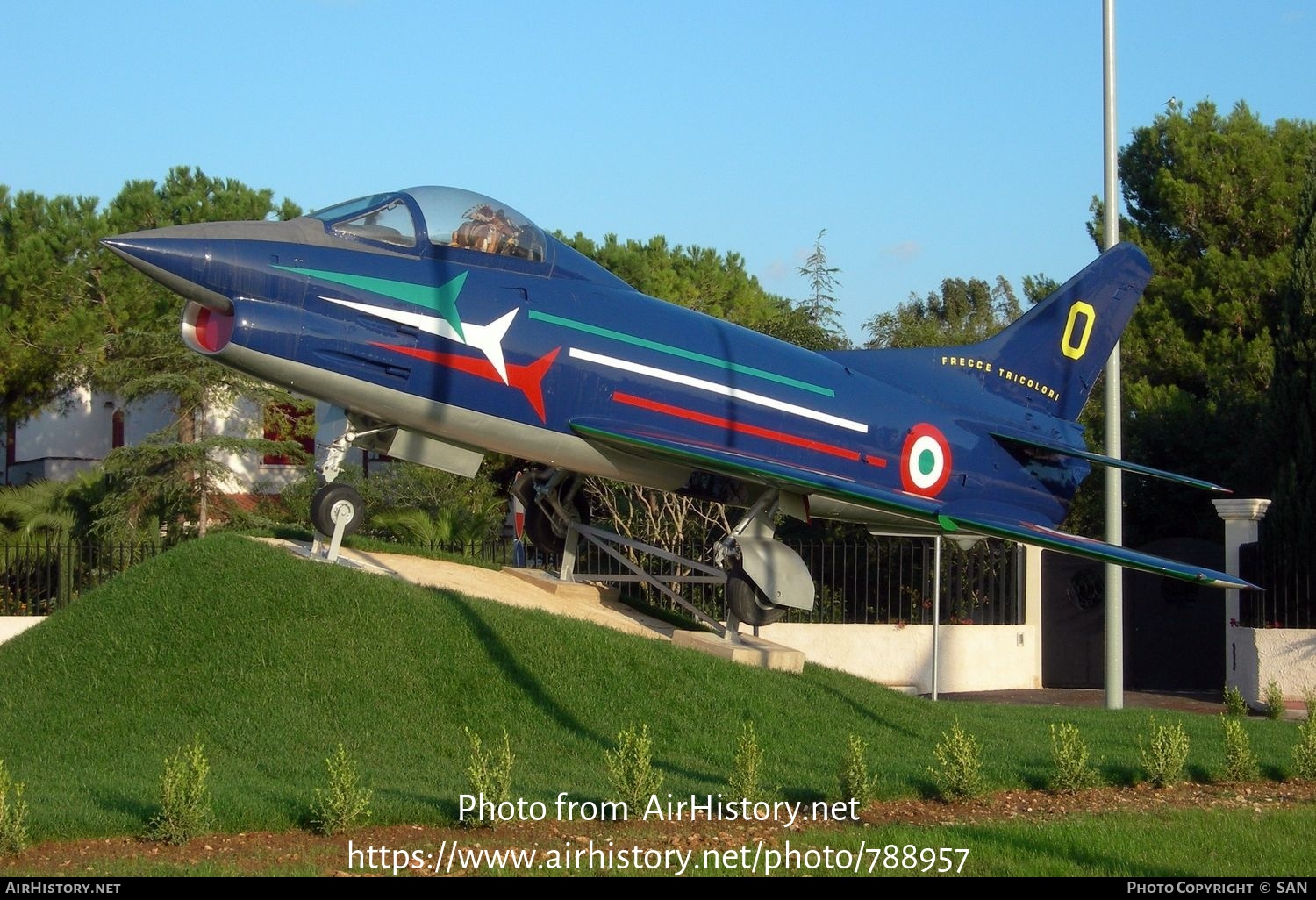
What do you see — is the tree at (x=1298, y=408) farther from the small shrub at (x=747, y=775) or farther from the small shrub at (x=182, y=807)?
the small shrub at (x=182, y=807)

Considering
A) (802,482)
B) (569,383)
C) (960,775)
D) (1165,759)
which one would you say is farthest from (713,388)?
(1165,759)

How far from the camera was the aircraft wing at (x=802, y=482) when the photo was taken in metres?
13.1

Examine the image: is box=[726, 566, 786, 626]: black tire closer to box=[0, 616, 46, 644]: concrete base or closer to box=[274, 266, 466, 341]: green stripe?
box=[274, 266, 466, 341]: green stripe

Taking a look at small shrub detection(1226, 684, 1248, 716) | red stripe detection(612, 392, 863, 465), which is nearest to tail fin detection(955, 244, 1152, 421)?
red stripe detection(612, 392, 863, 465)

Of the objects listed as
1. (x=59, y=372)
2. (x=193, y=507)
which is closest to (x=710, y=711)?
(x=193, y=507)

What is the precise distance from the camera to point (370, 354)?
13508 mm

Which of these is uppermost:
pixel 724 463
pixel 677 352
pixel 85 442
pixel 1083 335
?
pixel 1083 335

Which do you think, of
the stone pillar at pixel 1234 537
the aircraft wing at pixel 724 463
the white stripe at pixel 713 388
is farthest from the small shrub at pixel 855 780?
the stone pillar at pixel 1234 537

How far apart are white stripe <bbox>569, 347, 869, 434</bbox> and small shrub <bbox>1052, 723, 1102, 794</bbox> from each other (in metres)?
4.83

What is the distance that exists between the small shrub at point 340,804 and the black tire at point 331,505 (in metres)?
5.70

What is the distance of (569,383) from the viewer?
47.5 ft

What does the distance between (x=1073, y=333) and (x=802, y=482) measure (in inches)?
260

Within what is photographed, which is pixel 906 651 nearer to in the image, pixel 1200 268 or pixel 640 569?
pixel 640 569
